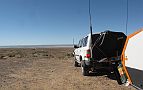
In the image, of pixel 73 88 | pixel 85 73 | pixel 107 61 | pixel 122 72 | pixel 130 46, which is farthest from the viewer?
pixel 85 73

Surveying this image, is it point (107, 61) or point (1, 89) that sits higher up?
point (107, 61)

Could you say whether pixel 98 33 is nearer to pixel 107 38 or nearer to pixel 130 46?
pixel 107 38

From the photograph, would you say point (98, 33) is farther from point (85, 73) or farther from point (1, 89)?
point (1, 89)

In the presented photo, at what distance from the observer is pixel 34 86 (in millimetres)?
10016

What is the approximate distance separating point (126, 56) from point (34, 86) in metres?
4.52

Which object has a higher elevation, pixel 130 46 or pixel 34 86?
pixel 130 46

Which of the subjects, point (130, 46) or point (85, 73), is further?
point (85, 73)

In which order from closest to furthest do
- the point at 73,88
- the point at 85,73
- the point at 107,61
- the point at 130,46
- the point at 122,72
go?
the point at 130,46 < the point at 122,72 < the point at 73,88 < the point at 107,61 < the point at 85,73

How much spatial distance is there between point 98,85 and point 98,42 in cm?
225

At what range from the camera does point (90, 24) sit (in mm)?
11562

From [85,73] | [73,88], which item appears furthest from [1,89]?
[85,73]

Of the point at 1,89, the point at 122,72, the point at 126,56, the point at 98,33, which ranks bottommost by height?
the point at 1,89

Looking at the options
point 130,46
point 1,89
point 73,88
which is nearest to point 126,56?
point 130,46

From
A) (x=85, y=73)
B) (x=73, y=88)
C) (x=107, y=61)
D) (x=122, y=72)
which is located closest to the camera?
(x=122, y=72)
